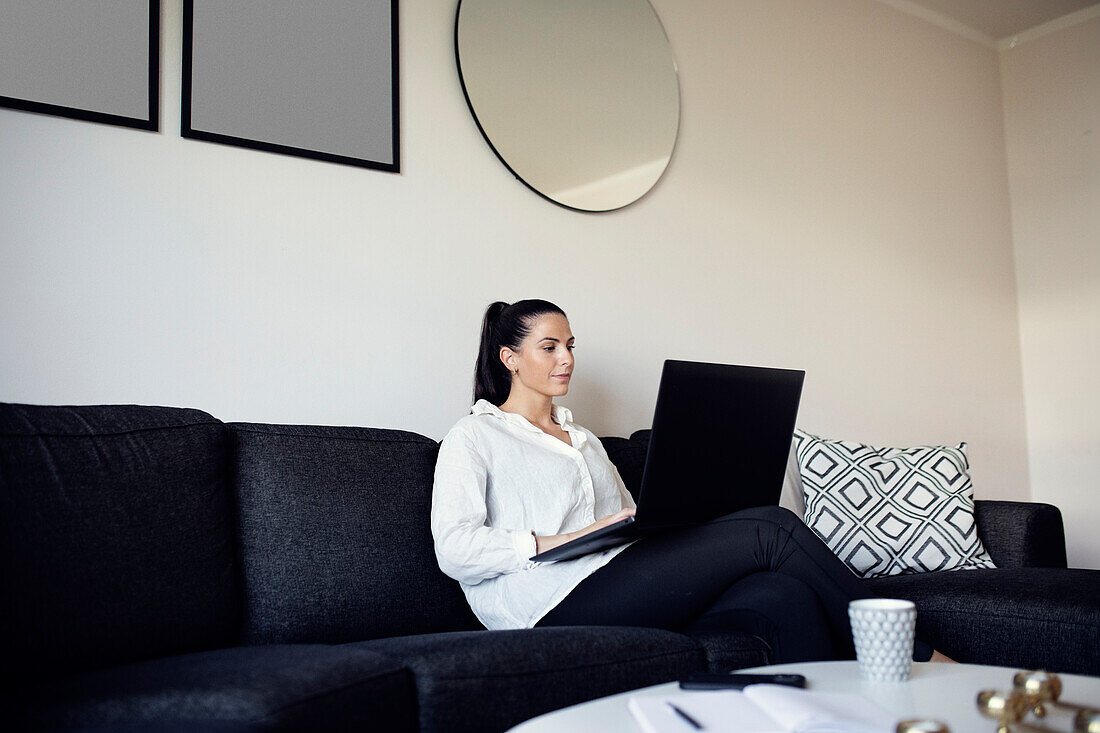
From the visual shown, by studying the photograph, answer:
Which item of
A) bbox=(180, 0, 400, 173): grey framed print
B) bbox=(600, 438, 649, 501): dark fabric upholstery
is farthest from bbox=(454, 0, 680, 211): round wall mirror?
bbox=(600, 438, 649, 501): dark fabric upholstery

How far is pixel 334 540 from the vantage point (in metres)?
1.86

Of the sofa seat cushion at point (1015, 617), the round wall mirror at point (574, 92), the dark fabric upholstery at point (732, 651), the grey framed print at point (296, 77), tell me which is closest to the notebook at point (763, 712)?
the dark fabric upholstery at point (732, 651)

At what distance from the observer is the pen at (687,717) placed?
3.22 feet

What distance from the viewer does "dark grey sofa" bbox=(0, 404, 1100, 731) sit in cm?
127

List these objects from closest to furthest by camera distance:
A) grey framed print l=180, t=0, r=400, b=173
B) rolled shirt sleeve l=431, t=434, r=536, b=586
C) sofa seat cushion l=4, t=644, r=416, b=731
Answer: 1. sofa seat cushion l=4, t=644, r=416, b=731
2. rolled shirt sleeve l=431, t=434, r=536, b=586
3. grey framed print l=180, t=0, r=400, b=173

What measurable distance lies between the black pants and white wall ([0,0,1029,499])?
2.62ft

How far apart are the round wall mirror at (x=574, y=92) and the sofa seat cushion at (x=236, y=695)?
1.67 metres

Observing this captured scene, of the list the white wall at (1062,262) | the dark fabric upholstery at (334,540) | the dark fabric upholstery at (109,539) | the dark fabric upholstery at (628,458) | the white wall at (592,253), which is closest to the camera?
the dark fabric upholstery at (109,539)

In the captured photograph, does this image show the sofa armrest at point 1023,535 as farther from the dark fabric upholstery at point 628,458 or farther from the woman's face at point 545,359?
the woman's face at point 545,359

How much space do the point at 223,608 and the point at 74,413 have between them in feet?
1.44

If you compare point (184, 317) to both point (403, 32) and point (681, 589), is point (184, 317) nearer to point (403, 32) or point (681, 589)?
Answer: point (403, 32)

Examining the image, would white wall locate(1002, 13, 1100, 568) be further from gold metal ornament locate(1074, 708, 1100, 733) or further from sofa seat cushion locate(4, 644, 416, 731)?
sofa seat cushion locate(4, 644, 416, 731)

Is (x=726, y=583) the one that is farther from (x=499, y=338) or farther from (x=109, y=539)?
(x=109, y=539)

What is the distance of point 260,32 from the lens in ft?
7.47
